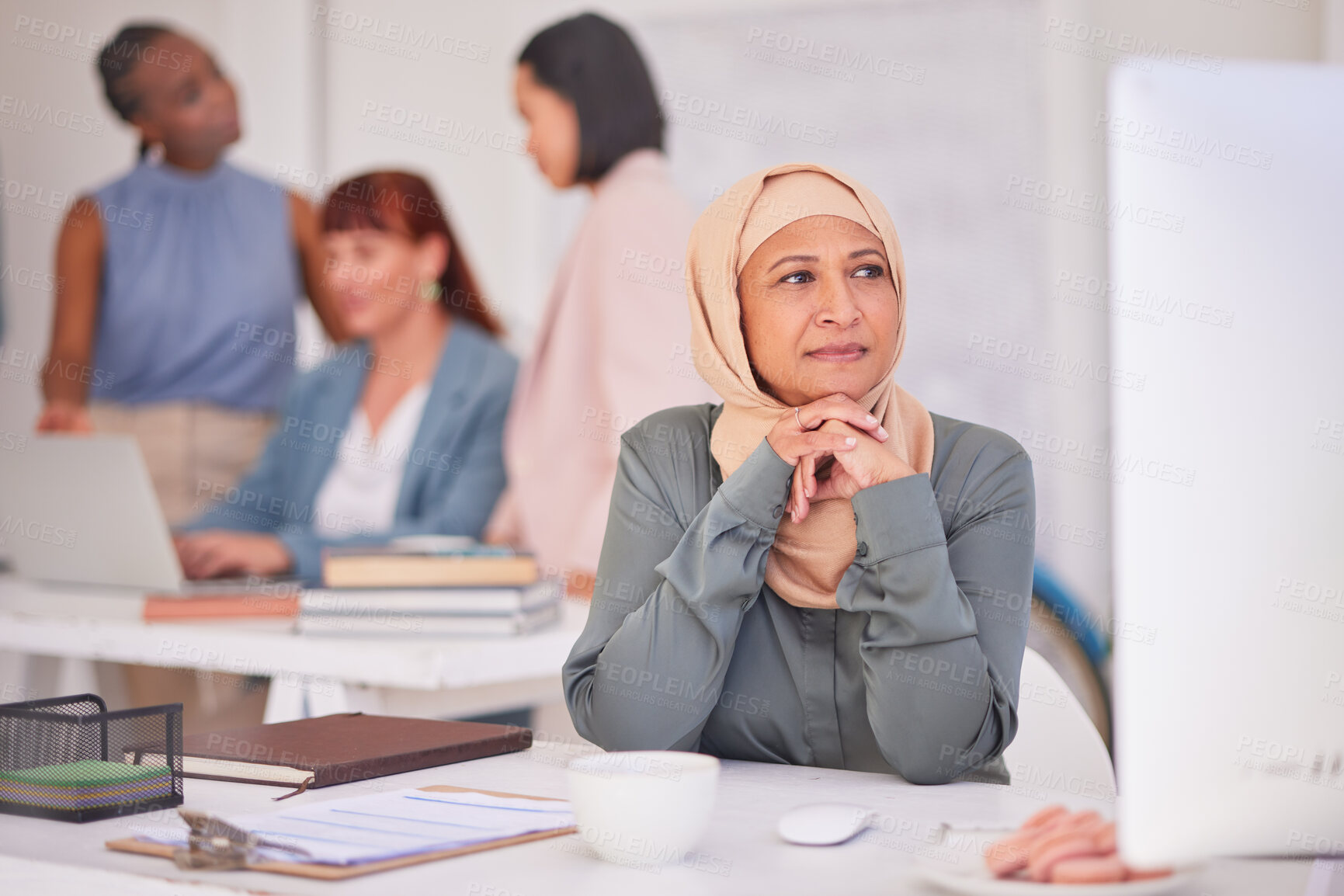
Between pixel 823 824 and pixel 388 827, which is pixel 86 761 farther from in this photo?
pixel 823 824

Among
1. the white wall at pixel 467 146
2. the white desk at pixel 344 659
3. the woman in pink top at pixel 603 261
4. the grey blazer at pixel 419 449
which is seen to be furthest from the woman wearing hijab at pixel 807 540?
the white wall at pixel 467 146

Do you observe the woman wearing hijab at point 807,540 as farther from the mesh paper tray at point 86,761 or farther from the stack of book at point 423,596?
the stack of book at point 423,596

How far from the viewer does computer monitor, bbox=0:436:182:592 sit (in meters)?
1.96

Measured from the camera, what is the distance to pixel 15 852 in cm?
79

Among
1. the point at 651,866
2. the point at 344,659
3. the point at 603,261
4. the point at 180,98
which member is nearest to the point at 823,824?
the point at 651,866

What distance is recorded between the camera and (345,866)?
2.36 ft

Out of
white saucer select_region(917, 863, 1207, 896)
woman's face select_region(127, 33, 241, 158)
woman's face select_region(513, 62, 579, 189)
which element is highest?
woman's face select_region(127, 33, 241, 158)

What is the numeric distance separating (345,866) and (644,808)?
0.18m

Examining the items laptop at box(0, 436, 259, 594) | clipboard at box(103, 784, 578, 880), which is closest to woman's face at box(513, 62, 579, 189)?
laptop at box(0, 436, 259, 594)

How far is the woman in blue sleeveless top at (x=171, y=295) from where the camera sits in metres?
3.56

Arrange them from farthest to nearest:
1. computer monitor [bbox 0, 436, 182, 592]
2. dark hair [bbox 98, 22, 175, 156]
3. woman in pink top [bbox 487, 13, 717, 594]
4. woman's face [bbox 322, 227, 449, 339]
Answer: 1. dark hair [bbox 98, 22, 175, 156]
2. woman's face [bbox 322, 227, 449, 339]
3. woman in pink top [bbox 487, 13, 717, 594]
4. computer monitor [bbox 0, 436, 182, 592]

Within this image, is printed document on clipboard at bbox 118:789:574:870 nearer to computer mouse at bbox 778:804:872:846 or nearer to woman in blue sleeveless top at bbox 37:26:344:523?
computer mouse at bbox 778:804:872:846

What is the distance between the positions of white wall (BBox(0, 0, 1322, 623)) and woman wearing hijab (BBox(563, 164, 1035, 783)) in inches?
76.4

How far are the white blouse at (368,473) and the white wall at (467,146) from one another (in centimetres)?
90
